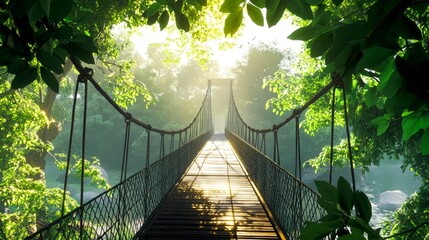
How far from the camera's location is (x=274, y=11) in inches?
39.0

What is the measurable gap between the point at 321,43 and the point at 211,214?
4.42 m

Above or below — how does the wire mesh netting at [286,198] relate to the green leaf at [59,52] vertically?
below

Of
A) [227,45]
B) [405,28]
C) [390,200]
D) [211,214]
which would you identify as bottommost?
[390,200]

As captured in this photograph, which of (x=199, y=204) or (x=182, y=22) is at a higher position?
(x=182, y=22)

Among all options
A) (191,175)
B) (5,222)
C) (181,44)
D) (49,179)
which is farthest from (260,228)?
(49,179)

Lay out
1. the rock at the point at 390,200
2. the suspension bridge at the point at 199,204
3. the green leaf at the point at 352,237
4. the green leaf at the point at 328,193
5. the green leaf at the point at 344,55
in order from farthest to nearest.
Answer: the rock at the point at 390,200, the suspension bridge at the point at 199,204, the green leaf at the point at 344,55, the green leaf at the point at 328,193, the green leaf at the point at 352,237

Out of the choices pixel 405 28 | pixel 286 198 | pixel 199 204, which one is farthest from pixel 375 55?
pixel 199 204

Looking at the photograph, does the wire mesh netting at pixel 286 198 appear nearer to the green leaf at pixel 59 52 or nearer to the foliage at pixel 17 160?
the green leaf at pixel 59 52

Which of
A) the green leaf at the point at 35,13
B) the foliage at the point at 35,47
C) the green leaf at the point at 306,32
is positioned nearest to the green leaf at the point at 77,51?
the foliage at the point at 35,47

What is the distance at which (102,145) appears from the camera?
4488 cm

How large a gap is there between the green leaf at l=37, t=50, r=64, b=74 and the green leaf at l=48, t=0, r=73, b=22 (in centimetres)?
21

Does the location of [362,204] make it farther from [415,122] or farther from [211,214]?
[211,214]

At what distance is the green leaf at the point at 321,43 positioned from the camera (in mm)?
949

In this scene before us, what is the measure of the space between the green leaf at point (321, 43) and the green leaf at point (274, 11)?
0.13 m
